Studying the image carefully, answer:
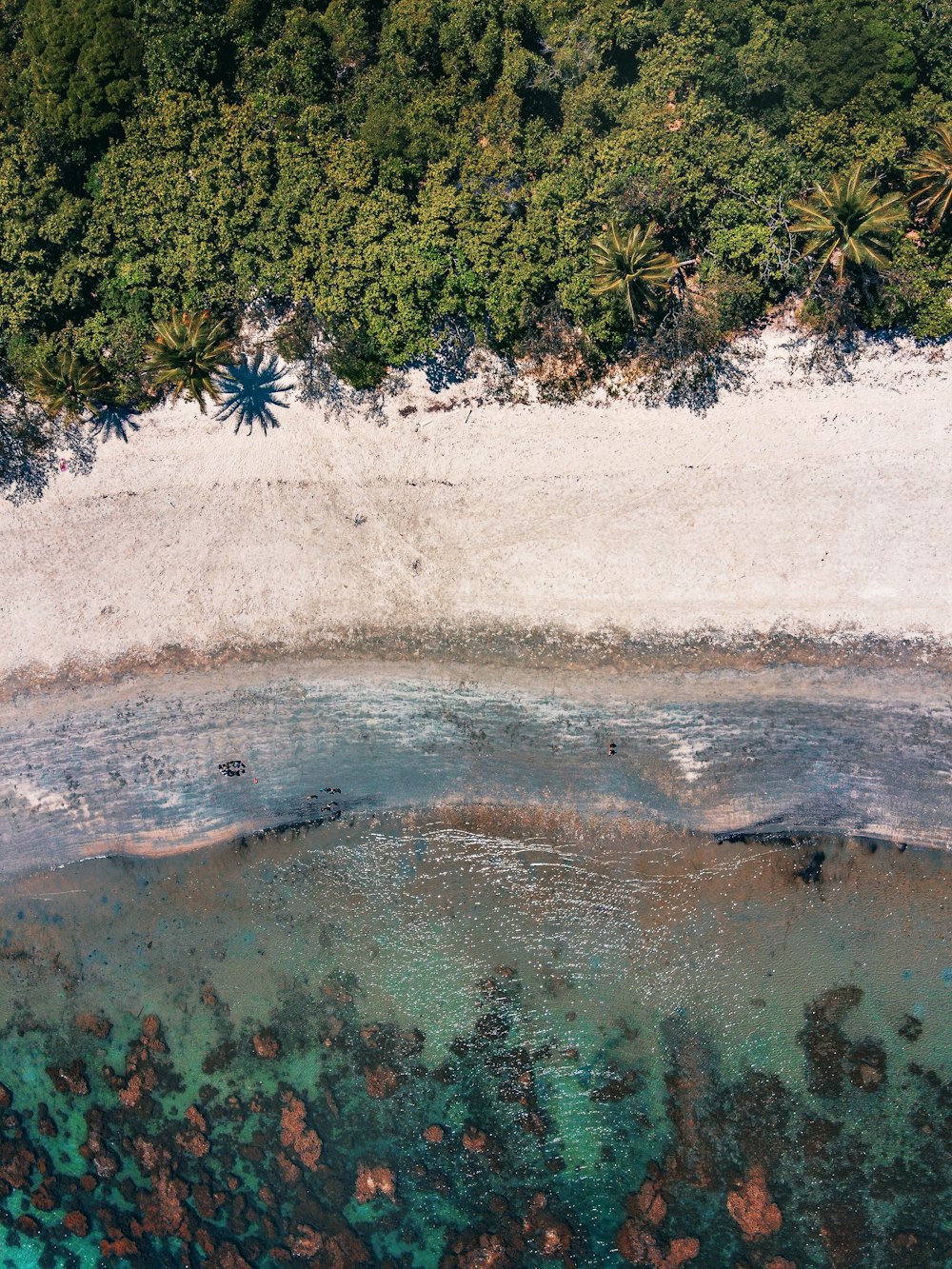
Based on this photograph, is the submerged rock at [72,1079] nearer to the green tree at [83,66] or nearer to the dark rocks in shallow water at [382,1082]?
the dark rocks in shallow water at [382,1082]

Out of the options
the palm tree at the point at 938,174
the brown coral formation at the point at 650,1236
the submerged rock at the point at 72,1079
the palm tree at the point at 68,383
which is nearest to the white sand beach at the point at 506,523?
the palm tree at the point at 68,383

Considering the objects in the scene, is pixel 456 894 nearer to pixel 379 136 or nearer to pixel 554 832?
pixel 554 832

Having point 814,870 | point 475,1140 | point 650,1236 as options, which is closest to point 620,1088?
point 650,1236

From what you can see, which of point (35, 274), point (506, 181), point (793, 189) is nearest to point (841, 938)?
point (793, 189)

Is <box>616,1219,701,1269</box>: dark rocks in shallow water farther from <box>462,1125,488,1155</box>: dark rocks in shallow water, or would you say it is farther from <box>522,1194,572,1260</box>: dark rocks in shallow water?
<box>462,1125,488,1155</box>: dark rocks in shallow water

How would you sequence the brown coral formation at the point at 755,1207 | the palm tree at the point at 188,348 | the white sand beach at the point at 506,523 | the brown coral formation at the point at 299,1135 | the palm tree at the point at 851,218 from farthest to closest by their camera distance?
the brown coral formation at the point at 299,1135, the brown coral formation at the point at 755,1207, the white sand beach at the point at 506,523, the palm tree at the point at 188,348, the palm tree at the point at 851,218

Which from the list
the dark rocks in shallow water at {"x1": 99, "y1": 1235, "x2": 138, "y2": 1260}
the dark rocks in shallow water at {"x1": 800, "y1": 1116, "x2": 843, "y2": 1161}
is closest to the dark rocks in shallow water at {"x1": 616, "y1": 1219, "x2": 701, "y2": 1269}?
the dark rocks in shallow water at {"x1": 800, "y1": 1116, "x2": 843, "y2": 1161}
